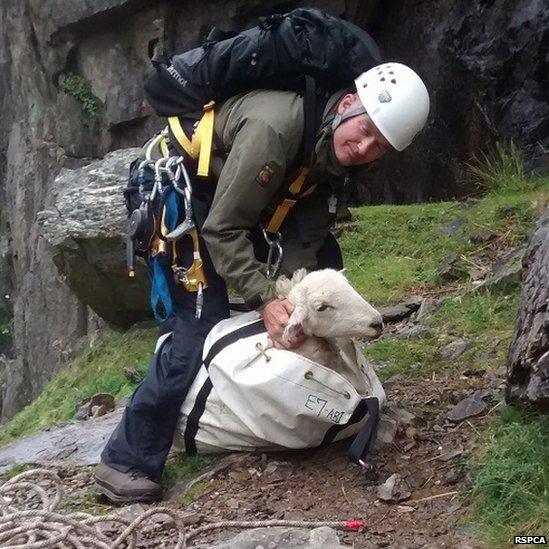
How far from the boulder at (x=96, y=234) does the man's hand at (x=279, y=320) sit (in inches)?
157

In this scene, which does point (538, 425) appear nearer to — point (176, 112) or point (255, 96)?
point (255, 96)

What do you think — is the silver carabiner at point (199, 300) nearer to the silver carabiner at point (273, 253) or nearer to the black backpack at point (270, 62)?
the silver carabiner at point (273, 253)

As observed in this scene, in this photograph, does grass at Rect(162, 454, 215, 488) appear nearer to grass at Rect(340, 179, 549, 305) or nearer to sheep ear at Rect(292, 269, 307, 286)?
sheep ear at Rect(292, 269, 307, 286)

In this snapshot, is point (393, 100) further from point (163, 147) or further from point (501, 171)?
point (501, 171)

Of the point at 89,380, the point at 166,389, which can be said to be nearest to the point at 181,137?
the point at 166,389

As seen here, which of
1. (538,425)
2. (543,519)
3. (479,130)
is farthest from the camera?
(479,130)

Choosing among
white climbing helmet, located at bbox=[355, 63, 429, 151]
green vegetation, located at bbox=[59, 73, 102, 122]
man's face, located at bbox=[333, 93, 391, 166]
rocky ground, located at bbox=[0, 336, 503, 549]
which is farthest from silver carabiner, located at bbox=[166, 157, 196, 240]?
green vegetation, located at bbox=[59, 73, 102, 122]

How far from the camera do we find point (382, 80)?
13.6 ft

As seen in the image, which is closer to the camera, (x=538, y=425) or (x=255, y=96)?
(x=538, y=425)

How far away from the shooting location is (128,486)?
14.5 feet

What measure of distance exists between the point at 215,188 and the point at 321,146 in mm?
654

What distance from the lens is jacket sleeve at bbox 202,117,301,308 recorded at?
13.2 feet

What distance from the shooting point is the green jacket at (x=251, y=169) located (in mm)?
4023

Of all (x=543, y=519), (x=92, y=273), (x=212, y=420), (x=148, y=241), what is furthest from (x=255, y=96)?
(x=92, y=273)
